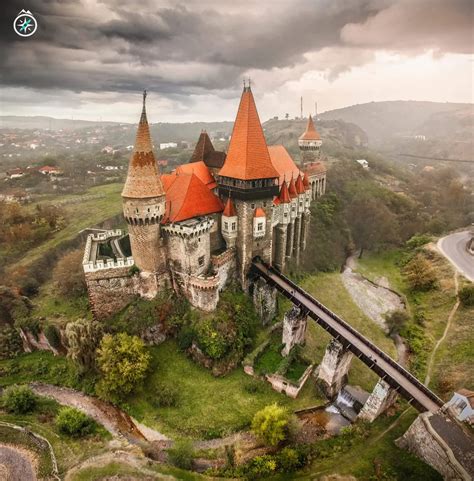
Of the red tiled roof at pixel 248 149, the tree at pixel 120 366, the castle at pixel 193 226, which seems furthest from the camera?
the red tiled roof at pixel 248 149

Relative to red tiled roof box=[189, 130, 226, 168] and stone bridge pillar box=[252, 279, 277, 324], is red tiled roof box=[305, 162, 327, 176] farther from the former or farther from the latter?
stone bridge pillar box=[252, 279, 277, 324]

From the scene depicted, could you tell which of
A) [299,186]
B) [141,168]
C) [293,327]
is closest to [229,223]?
[141,168]

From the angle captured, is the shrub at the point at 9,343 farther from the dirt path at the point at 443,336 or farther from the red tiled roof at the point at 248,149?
the dirt path at the point at 443,336

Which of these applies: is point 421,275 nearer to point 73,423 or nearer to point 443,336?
point 443,336

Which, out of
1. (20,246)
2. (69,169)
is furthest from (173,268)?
(69,169)

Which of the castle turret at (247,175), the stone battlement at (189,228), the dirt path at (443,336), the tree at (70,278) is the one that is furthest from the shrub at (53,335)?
the dirt path at (443,336)

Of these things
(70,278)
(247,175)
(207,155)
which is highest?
(207,155)

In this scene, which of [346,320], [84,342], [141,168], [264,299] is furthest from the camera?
[346,320]
